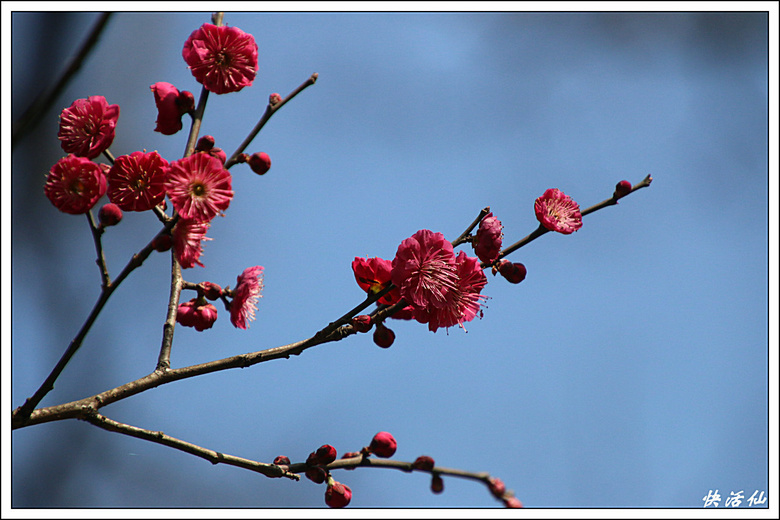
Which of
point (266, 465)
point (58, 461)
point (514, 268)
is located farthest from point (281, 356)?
point (58, 461)

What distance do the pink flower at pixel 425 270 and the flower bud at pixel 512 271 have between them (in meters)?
0.12

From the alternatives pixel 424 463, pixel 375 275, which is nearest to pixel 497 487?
pixel 424 463

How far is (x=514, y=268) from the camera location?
4.47 feet

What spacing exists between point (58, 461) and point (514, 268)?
10.0 feet

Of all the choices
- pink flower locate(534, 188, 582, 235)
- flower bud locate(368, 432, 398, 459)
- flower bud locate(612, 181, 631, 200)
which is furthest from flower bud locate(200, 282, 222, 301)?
flower bud locate(612, 181, 631, 200)

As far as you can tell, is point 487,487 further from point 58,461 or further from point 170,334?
point 58,461

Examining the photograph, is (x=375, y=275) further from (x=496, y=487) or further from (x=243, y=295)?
(x=496, y=487)

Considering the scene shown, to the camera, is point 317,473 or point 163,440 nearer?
point 163,440

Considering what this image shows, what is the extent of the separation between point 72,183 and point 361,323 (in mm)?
668

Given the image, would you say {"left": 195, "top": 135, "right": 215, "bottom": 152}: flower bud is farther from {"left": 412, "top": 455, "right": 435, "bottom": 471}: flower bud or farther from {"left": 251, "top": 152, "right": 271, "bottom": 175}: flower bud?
{"left": 412, "top": 455, "right": 435, "bottom": 471}: flower bud

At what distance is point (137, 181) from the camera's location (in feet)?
4.33

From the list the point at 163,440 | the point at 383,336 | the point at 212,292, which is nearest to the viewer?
the point at 163,440

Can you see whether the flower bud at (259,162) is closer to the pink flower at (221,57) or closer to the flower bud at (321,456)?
the pink flower at (221,57)

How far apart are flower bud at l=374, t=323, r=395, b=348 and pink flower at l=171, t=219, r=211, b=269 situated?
42 centimetres
